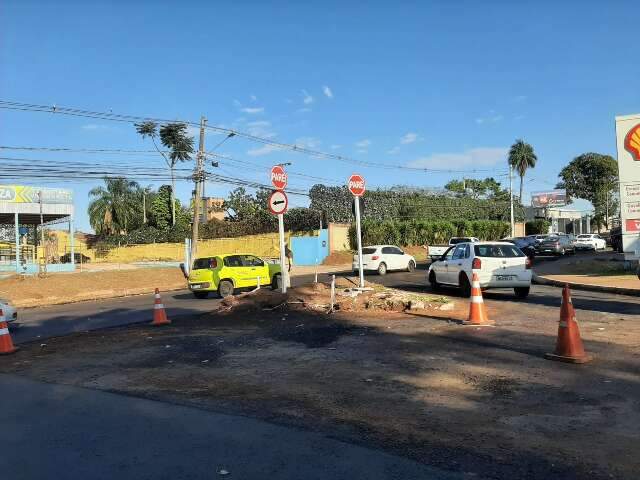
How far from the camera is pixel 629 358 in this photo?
24.7 feet

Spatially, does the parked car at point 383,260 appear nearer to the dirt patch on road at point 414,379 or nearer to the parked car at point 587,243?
the dirt patch on road at point 414,379

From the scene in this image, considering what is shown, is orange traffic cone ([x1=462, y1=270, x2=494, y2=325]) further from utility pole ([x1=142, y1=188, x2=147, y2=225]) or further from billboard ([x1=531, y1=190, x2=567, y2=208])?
billboard ([x1=531, y1=190, x2=567, y2=208])

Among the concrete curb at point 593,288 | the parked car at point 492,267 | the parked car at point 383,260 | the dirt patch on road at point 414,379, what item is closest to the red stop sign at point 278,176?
the dirt patch on road at point 414,379

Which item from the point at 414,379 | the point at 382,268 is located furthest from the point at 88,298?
the point at 414,379

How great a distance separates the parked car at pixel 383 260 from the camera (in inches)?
1136

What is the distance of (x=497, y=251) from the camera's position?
1533 cm

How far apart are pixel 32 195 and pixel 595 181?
84056 mm

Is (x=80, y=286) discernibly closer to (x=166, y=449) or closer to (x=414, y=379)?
(x=414, y=379)

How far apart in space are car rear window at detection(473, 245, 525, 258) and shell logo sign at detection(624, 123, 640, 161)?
852cm

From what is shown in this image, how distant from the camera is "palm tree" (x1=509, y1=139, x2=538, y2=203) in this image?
72188mm

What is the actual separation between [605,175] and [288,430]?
9742 centimetres

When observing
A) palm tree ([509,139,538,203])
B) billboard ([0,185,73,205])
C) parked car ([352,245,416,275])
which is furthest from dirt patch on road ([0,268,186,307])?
palm tree ([509,139,538,203])

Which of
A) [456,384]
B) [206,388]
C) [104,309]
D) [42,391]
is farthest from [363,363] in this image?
[104,309]

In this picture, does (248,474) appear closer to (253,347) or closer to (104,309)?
(253,347)
